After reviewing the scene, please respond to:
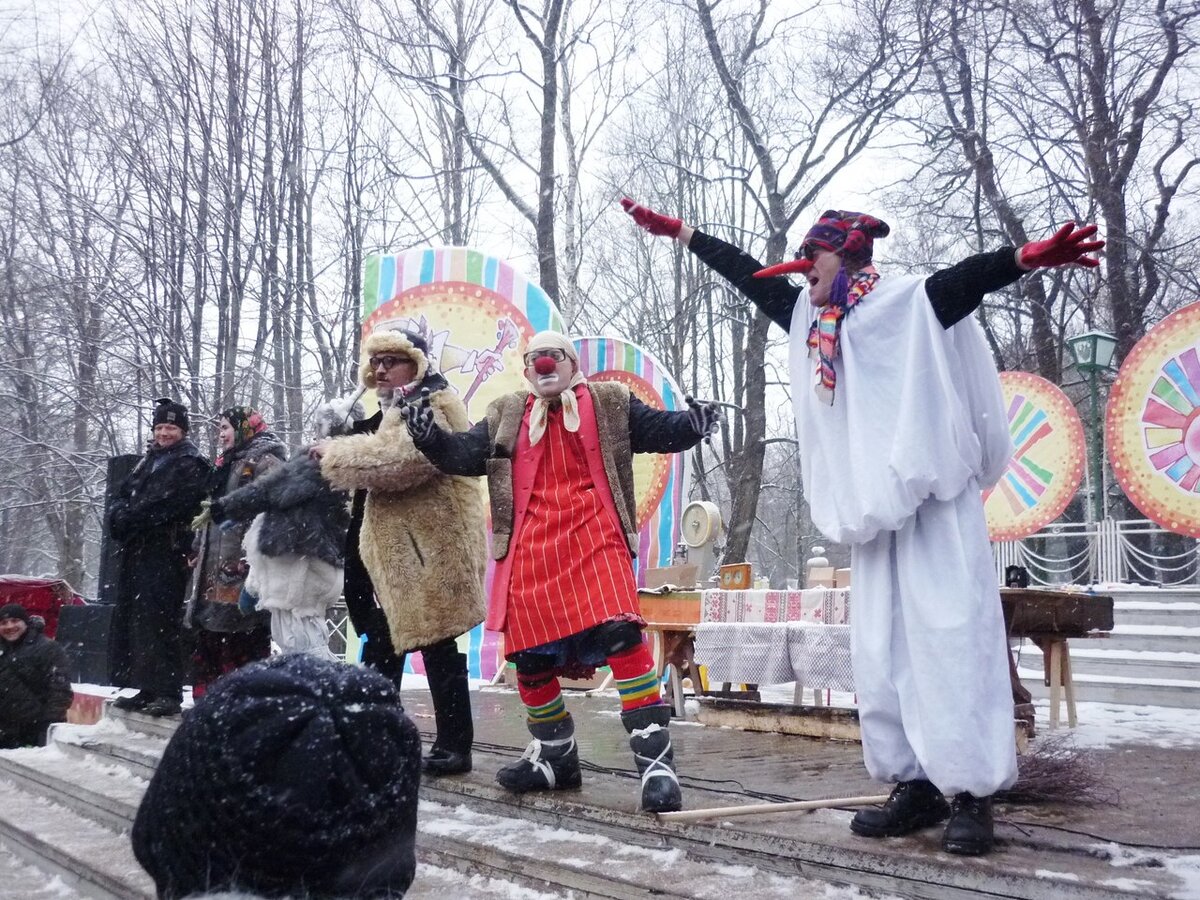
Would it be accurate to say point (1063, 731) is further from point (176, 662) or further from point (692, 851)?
point (176, 662)

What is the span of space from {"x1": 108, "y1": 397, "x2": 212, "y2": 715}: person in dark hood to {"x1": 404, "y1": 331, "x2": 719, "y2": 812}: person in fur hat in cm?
297

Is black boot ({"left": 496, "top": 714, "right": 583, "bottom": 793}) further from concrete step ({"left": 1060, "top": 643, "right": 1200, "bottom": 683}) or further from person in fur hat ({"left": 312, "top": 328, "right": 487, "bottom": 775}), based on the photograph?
concrete step ({"left": 1060, "top": 643, "right": 1200, "bottom": 683})

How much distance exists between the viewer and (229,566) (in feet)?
18.3

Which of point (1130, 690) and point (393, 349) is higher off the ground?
point (393, 349)

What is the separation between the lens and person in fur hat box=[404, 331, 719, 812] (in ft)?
10.7

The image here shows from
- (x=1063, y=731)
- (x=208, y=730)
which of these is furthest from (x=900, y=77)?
(x=208, y=730)

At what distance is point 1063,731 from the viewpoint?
5.91 m

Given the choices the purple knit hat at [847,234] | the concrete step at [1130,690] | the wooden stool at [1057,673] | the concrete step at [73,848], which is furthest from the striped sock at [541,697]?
the concrete step at [1130,690]

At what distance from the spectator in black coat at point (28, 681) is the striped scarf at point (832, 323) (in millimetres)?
6202

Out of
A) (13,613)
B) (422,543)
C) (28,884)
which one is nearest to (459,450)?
(422,543)

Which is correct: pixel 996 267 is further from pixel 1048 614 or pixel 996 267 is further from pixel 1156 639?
pixel 1156 639

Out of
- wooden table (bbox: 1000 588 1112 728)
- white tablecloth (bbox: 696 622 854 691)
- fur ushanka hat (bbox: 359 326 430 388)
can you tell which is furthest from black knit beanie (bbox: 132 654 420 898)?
wooden table (bbox: 1000 588 1112 728)

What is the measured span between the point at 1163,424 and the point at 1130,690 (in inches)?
90.3

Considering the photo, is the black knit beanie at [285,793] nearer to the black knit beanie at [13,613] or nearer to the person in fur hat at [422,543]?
the person in fur hat at [422,543]
